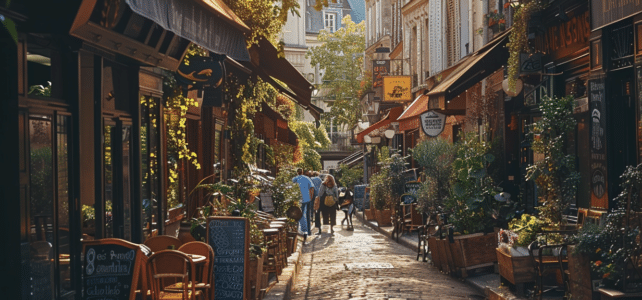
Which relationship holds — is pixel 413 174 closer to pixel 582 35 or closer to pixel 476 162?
pixel 476 162

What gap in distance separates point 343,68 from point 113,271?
188ft

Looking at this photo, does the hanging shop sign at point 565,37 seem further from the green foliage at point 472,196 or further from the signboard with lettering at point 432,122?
the signboard with lettering at point 432,122

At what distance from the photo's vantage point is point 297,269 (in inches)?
585

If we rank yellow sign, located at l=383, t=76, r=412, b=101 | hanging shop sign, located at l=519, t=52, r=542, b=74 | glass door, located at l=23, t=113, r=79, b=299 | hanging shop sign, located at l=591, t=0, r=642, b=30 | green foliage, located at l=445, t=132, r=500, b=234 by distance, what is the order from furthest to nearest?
1. yellow sign, located at l=383, t=76, r=412, b=101
2. hanging shop sign, located at l=519, t=52, r=542, b=74
3. green foliage, located at l=445, t=132, r=500, b=234
4. hanging shop sign, located at l=591, t=0, r=642, b=30
5. glass door, located at l=23, t=113, r=79, b=299

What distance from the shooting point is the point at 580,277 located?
27.2 feet

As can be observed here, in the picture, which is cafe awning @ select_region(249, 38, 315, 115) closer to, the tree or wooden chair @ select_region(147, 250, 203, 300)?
wooden chair @ select_region(147, 250, 203, 300)

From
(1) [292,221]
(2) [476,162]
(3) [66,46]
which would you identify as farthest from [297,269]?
(3) [66,46]

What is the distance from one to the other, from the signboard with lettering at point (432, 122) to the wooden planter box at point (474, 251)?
8.91 m

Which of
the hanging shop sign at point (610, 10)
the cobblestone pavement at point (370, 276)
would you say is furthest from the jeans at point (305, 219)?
the hanging shop sign at point (610, 10)

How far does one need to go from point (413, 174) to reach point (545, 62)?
10456 millimetres

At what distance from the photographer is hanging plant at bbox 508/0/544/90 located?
522 inches

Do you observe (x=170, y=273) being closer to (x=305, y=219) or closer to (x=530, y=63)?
(x=530, y=63)

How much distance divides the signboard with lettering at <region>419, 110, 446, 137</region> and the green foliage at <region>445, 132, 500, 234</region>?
720 centimetres

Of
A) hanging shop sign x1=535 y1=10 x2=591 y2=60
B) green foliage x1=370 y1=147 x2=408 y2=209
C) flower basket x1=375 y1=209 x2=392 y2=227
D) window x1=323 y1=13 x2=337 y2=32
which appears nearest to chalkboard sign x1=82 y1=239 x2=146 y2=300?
hanging shop sign x1=535 y1=10 x2=591 y2=60
